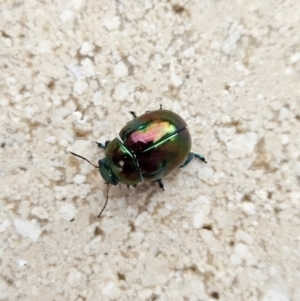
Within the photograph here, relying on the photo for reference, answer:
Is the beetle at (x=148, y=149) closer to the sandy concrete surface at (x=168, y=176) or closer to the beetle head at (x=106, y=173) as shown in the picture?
the beetle head at (x=106, y=173)

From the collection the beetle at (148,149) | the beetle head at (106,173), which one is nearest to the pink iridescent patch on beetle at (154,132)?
the beetle at (148,149)

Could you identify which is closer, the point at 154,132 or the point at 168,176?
the point at 154,132

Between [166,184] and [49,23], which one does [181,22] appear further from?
[166,184]

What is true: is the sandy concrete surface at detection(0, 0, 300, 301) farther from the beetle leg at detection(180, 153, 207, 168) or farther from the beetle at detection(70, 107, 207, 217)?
the beetle at detection(70, 107, 207, 217)

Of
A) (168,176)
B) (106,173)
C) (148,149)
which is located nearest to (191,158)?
(168,176)


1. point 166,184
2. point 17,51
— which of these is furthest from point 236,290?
point 17,51

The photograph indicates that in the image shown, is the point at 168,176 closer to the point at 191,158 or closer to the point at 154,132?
the point at 191,158

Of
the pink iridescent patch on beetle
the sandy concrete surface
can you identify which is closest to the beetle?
the pink iridescent patch on beetle
